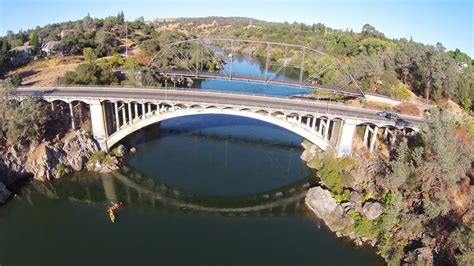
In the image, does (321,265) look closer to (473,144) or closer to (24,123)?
(473,144)

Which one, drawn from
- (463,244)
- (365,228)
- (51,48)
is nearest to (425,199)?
(365,228)

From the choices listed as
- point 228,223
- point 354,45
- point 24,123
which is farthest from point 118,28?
point 228,223

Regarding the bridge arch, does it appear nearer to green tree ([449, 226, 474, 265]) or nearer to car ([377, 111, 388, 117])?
car ([377, 111, 388, 117])

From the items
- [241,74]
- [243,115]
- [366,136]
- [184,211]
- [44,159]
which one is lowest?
[184,211]

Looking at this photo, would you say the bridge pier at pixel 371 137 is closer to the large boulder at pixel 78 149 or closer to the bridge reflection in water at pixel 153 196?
the bridge reflection in water at pixel 153 196

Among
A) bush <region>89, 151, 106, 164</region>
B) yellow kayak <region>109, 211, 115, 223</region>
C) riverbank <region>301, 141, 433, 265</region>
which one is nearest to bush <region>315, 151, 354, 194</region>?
riverbank <region>301, 141, 433, 265</region>

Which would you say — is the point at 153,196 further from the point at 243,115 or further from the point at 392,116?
the point at 392,116

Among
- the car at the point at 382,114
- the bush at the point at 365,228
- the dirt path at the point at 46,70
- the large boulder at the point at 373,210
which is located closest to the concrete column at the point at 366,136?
the car at the point at 382,114
